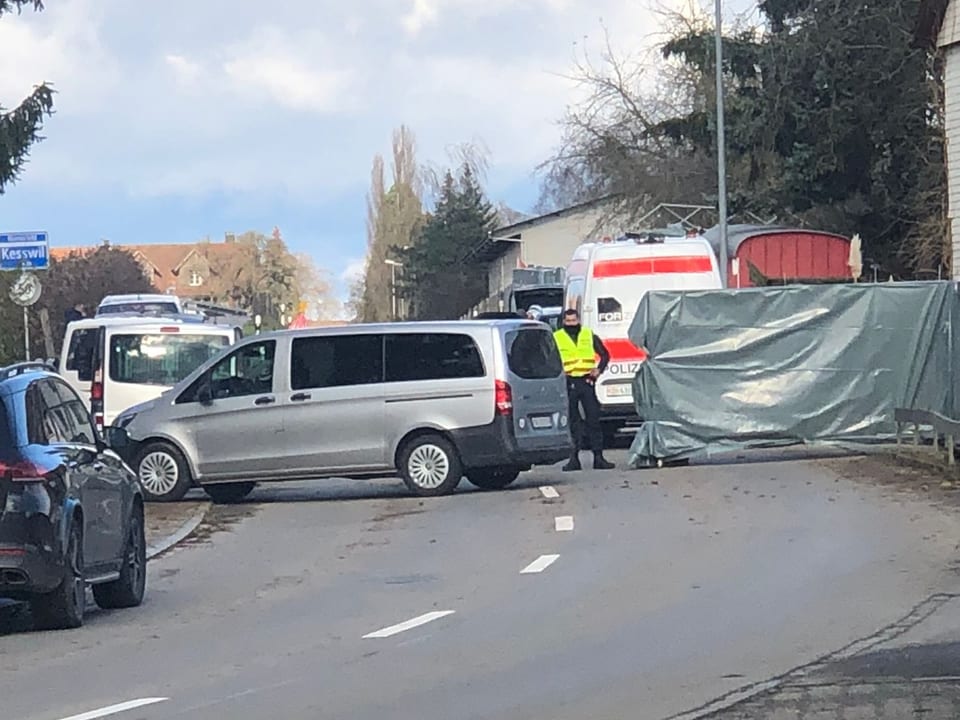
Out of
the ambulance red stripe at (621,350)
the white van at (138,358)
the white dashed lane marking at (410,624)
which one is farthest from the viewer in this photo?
the ambulance red stripe at (621,350)

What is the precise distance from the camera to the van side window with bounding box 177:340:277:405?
20469mm

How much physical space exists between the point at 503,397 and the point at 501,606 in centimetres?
802

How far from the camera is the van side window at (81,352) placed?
25875mm

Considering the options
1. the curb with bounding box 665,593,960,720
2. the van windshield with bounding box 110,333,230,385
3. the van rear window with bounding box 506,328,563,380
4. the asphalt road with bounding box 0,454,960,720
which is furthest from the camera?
the van windshield with bounding box 110,333,230,385

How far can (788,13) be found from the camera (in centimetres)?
3891

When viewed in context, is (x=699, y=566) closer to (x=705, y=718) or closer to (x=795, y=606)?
(x=795, y=606)

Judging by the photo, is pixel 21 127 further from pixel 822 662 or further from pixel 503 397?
pixel 822 662

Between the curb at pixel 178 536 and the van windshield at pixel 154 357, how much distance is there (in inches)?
201

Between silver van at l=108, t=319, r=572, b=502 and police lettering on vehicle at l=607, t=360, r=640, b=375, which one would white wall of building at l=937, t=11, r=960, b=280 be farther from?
silver van at l=108, t=319, r=572, b=502

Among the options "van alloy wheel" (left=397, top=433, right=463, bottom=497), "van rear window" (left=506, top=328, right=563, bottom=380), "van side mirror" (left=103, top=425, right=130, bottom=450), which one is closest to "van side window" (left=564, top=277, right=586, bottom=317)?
"van rear window" (left=506, top=328, right=563, bottom=380)

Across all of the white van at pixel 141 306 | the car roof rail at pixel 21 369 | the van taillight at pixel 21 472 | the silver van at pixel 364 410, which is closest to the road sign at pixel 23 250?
the white van at pixel 141 306

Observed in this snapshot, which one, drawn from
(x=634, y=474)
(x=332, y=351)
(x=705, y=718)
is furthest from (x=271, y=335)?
(x=705, y=718)

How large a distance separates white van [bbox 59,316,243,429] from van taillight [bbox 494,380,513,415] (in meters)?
5.63

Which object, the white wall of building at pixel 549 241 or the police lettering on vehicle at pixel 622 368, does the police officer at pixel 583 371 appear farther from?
the white wall of building at pixel 549 241
